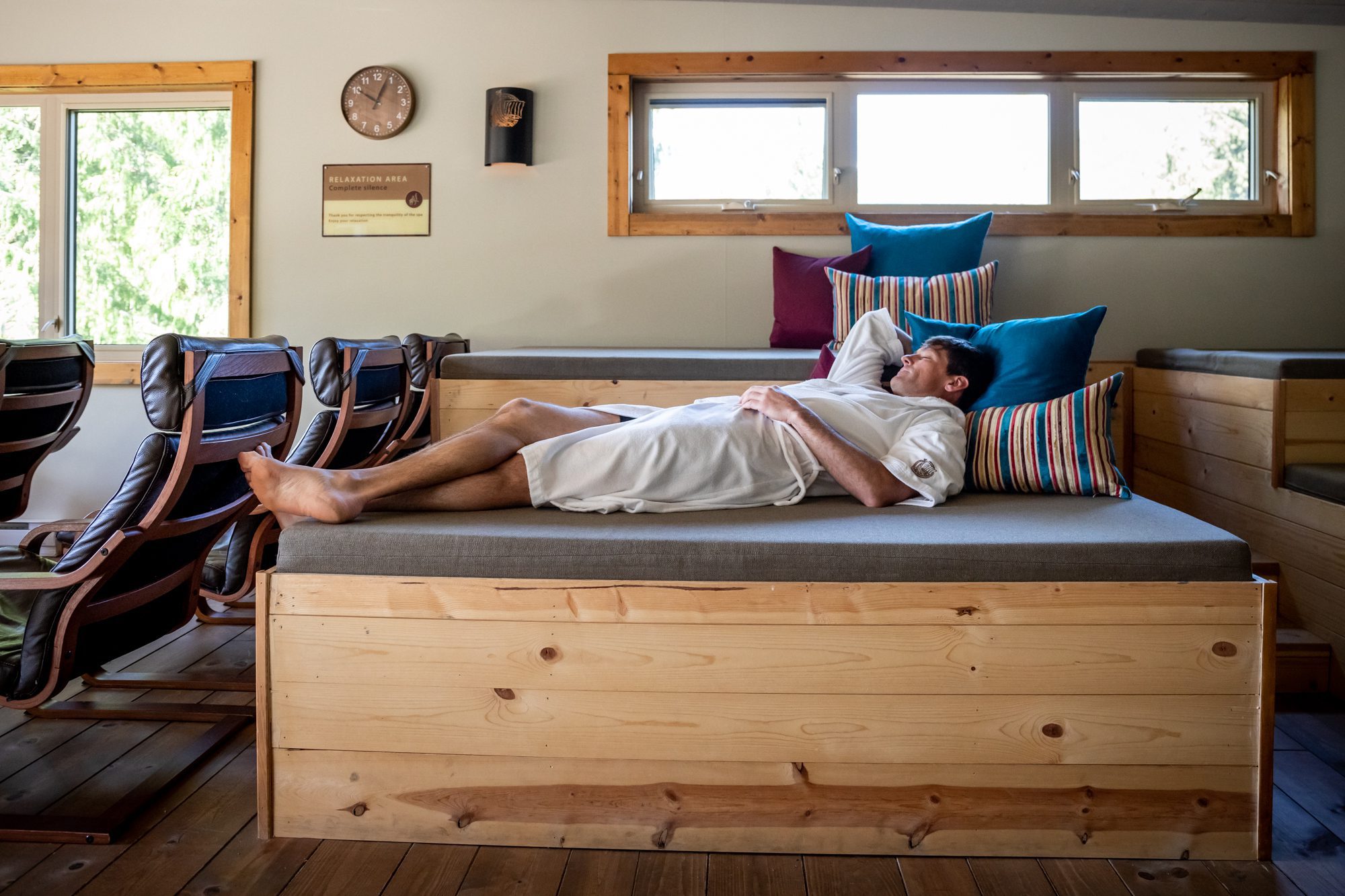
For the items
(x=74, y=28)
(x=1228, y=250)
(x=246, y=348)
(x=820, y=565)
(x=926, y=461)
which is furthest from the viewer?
(x=74, y=28)

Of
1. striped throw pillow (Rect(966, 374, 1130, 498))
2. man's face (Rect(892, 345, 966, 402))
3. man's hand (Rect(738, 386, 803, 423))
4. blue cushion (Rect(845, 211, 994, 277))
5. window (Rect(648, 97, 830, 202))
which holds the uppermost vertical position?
window (Rect(648, 97, 830, 202))

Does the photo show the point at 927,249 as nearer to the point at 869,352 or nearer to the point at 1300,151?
the point at 869,352

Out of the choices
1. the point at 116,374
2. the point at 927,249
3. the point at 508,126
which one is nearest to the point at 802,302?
the point at 927,249

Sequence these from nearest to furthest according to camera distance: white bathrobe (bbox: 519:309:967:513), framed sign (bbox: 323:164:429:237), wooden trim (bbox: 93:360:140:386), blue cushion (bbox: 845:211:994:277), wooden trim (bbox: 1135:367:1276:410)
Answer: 1. white bathrobe (bbox: 519:309:967:513)
2. wooden trim (bbox: 1135:367:1276:410)
3. blue cushion (bbox: 845:211:994:277)
4. framed sign (bbox: 323:164:429:237)
5. wooden trim (bbox: 93:360:140:386)

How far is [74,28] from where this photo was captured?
13.9ft

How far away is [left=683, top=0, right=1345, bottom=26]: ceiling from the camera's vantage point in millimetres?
3779

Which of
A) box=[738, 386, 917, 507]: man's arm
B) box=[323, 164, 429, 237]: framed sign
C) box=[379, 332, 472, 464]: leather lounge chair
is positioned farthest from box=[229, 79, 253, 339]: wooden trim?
box=[738, 386, 917, 507]: man's arm

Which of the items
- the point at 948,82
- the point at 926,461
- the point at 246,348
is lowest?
the point at 926,461

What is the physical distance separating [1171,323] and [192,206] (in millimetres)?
4232

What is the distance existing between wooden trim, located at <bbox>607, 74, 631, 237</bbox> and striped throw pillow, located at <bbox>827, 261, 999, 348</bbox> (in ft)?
3.48

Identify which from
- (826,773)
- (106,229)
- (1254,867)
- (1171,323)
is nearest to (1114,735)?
(1254,867)

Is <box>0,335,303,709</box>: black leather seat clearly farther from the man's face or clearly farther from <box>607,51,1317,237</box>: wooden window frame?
<box>607,51,1317,237</box>: wooden window frame

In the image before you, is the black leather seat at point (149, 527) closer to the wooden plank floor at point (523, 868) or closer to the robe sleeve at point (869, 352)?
the wooden plank floor at point (523, 868)

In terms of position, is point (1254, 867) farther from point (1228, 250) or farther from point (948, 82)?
point (948, 82)
